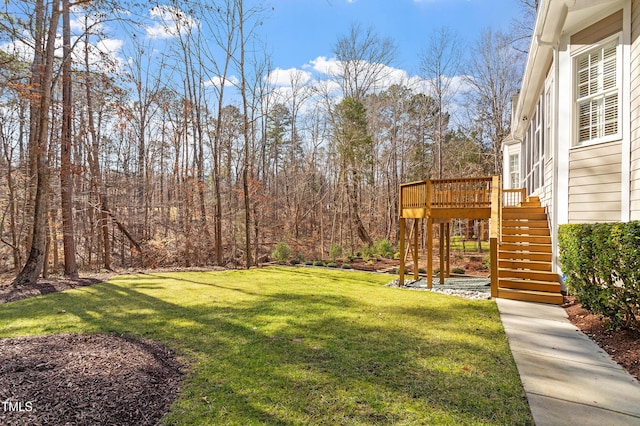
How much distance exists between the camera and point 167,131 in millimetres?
17438

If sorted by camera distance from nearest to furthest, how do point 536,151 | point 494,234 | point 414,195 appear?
point 494,234 → point 414,195 → point 536,151

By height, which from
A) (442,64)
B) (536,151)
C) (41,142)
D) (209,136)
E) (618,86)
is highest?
(442,64)

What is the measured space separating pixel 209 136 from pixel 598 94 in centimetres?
1477

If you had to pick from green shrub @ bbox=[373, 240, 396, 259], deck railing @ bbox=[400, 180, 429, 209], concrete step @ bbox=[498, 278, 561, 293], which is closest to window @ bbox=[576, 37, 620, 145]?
concrete step @ bbox=[498, 278, 561, 293]

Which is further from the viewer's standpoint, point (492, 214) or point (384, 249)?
point (384, 249)

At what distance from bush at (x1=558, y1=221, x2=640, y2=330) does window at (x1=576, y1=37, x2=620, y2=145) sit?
205 cm

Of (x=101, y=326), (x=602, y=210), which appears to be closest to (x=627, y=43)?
(x=602, y=210)

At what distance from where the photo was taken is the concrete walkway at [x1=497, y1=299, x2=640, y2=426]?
2297 millimetres

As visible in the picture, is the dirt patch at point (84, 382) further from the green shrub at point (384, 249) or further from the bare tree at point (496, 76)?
the bare tree at point (496, 76)

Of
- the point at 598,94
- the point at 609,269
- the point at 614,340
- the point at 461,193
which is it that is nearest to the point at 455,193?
the point at 461,193

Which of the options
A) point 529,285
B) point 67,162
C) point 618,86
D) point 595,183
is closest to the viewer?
point 618,86

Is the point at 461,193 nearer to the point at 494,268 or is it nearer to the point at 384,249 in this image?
the point at 494,268

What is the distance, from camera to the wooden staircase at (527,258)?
19.3 ft

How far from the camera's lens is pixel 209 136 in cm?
1570
